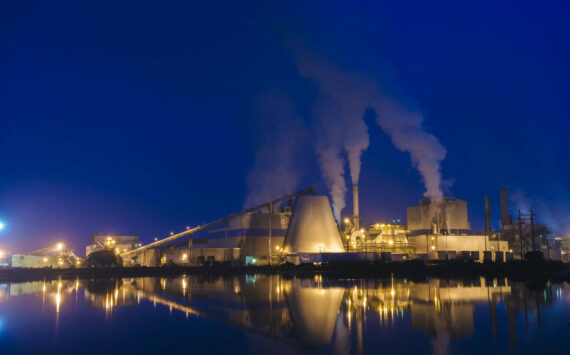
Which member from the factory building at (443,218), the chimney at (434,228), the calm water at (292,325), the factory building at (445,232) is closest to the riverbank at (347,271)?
the factory building at (445,232)

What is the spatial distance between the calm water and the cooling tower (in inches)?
1312

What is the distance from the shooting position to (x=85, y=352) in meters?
8.57

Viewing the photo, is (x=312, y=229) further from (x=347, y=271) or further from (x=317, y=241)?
(x=347, y=271)

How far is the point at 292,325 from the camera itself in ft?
36.3

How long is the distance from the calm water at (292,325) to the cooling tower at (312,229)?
33.3 m

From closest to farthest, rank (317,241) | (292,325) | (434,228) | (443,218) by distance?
(292,325) < (317,241) < (434,228) < (443,218)

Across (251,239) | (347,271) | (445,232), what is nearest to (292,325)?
(347,271)

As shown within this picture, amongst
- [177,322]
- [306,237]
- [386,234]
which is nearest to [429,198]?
[386,234]

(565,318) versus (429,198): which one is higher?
(429,198)

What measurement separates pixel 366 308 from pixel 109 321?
7.66 m

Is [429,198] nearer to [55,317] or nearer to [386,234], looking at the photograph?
[386,234]

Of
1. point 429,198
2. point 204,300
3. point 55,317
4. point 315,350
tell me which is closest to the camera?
point 315,350

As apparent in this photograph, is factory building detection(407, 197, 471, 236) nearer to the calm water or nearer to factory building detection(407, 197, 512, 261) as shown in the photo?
factory building detection(407, 197, 512, 261)

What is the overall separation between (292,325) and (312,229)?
40.6 meters
